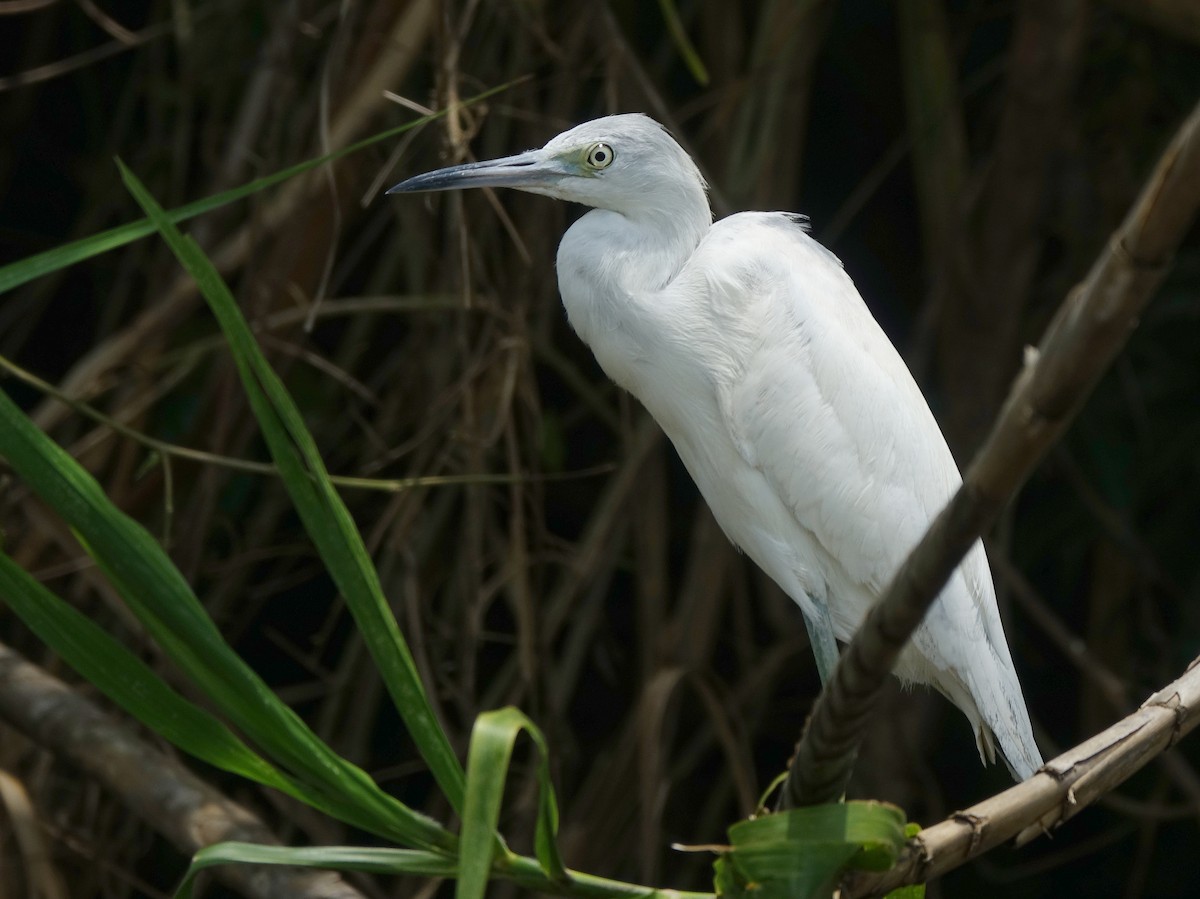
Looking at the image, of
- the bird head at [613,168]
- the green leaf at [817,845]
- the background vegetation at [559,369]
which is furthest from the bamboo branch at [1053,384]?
the background vegetation at [559,369]

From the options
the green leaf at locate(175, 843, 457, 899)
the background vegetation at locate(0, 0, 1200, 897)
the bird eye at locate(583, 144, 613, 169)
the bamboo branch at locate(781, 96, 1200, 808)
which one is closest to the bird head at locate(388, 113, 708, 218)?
the bird eye at locate(583, 144, 613, 169)

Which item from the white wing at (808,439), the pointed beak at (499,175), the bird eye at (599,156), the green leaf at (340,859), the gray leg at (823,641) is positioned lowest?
the green leaf at (340,859)

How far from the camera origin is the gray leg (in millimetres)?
1575

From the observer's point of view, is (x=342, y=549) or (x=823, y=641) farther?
(x=823, y=641)

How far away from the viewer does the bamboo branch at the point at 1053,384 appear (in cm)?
50

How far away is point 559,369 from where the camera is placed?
7.73 feet

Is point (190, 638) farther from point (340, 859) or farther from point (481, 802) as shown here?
point (481, 802)

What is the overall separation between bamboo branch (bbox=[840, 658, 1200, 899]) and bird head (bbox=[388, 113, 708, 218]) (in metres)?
0.80

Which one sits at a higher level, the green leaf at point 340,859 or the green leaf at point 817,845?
the green leaf at point 817,845

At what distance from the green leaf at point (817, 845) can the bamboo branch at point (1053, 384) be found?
0.56 ft

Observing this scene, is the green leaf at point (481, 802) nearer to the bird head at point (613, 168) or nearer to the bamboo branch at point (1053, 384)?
the bamboo branch at point (1053, 384)

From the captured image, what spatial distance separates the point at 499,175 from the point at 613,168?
0.14 meters

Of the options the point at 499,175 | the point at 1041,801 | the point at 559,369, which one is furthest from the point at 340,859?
the point at 559,369

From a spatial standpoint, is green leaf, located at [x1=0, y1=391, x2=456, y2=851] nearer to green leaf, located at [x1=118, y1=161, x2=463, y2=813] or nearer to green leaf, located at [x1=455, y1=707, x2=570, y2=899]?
A: green leaf, located at [x1=118, y1=161, x2=463, y2=813]
